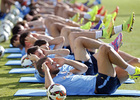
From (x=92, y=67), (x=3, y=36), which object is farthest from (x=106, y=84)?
(x=3, y=36)

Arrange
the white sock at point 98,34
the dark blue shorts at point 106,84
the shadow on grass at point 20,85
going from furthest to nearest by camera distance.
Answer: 1. the white sock at point 98,34
2. the shadow on grass at point 20,85
3. the dark blue shorts at point 106,84

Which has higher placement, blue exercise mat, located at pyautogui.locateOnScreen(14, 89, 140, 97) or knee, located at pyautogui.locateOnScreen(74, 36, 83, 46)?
knee, located at pyautogui.locateOnScreen(74, 36, 83, 46)

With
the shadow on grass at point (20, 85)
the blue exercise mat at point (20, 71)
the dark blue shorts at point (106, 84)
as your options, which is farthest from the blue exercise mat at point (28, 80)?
the dark blue shorts at point (106, 84)

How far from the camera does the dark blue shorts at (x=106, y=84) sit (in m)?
4.79

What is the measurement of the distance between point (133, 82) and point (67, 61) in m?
1.47

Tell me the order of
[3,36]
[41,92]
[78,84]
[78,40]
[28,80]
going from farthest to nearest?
1. [3,36]
2. [28,80]
3. [78,40]
4. [41,92]
5. [78,84]

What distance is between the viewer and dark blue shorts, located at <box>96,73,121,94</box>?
479 centimetres

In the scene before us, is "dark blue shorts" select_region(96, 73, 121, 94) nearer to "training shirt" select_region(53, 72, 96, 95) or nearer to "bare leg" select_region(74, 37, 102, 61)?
"training shirt" select_region(53, 72, 96, 95)

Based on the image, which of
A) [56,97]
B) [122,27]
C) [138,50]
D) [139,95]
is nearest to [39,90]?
[56,97]

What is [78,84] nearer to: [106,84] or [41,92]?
[106,84]

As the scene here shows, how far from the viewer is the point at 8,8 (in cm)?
1789

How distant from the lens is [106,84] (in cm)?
484

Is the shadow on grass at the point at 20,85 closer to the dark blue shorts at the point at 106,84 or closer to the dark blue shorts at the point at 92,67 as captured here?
the dark blue shorts at the point at 92,67

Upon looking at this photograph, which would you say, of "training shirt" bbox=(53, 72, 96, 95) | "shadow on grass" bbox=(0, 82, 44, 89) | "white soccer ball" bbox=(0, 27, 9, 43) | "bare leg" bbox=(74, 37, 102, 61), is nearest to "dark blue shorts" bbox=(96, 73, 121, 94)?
"training shirt" bbox=(53, 72, 96, 95)
